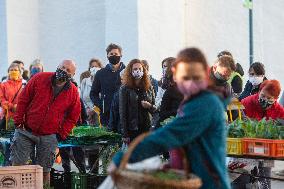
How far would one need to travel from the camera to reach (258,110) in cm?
825

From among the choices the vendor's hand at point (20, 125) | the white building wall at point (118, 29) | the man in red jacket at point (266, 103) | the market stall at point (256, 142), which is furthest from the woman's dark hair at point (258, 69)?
the white building wall at point (118, 29)

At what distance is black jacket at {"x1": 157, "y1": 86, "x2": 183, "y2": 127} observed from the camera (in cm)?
841

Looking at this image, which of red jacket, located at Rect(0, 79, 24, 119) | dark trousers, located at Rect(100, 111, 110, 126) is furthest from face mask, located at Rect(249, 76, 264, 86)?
red jacket, located at Rect(0, 79, 24, 119)

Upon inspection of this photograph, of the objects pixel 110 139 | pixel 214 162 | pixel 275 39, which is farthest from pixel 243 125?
pixel 275 39

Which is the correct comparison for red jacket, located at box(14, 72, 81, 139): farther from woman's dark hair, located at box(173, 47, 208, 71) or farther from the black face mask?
woman's dark hair, located at box(173, 47, 208, 71)

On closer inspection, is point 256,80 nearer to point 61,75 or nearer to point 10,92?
point 61,75

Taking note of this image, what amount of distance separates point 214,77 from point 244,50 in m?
11.4

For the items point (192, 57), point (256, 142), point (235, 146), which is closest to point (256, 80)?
point (235, 146)

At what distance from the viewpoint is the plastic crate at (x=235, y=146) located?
722cm

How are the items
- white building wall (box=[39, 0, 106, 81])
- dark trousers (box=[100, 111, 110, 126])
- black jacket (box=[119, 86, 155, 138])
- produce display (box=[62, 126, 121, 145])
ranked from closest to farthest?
produce display (box=[62, 126, 121, 145]) < black jacket (box=[119, 86, 155, 138]) < dark trousers (box=[100, 111, 110, 126]) < white building wall (box=[39, 0, 106, 81])

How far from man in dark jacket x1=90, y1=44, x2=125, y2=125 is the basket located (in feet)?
21.4

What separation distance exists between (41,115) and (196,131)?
4518 mm

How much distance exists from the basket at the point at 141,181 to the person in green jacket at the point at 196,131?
9 cm

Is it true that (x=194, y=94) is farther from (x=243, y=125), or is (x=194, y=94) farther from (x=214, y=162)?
(x=243, y=125)
